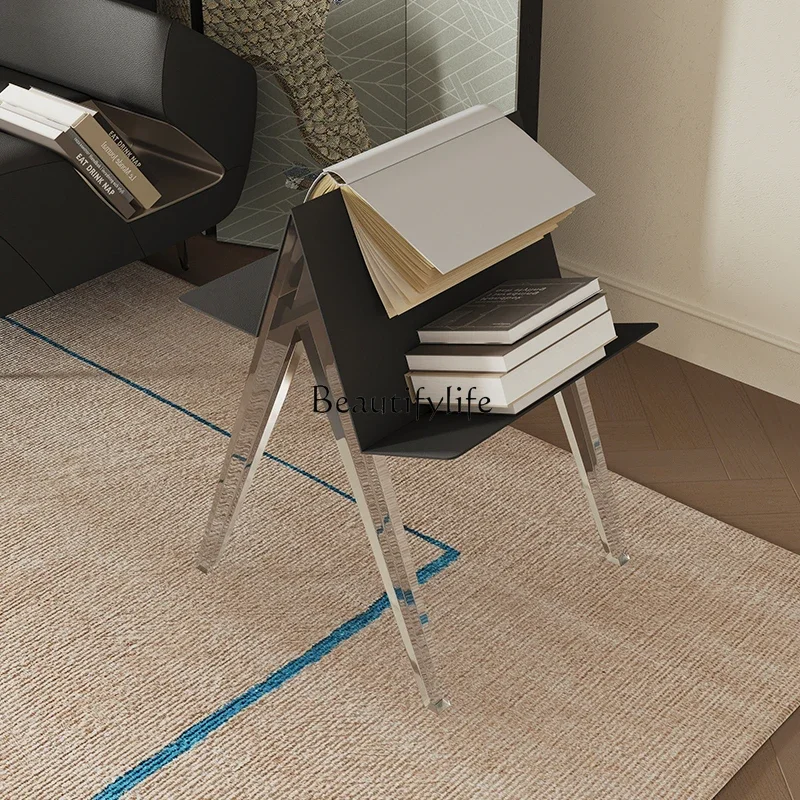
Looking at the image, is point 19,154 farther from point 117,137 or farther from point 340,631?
point 340,631

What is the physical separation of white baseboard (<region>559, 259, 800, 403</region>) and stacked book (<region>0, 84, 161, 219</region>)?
1229mm

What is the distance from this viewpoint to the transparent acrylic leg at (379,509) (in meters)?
1.53

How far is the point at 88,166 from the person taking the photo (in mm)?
2523

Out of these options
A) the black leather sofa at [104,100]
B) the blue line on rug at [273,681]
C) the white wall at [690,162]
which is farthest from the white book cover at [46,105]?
the white wall at [690,162]

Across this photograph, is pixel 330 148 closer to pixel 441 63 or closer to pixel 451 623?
pixel 441 63

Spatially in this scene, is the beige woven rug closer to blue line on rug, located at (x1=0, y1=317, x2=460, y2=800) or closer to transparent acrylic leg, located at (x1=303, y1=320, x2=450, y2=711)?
blue line on rug, located at (x1=0, y1=317, x2=460, y2=800)

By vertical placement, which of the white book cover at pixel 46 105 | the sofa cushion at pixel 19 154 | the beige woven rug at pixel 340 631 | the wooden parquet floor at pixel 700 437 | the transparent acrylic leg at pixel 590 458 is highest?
the white book cover at pixel 46 105

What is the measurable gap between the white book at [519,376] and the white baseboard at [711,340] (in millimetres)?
1069

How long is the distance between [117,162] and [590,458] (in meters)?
1.41

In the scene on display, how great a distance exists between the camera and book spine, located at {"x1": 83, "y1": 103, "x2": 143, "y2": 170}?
102 inches

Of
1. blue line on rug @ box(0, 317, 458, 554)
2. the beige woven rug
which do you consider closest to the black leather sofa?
blue line on rug @ box(0, 317, 458, 554)

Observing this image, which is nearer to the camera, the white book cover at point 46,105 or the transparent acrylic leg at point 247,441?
the transparent acrylic leg at point 247,441

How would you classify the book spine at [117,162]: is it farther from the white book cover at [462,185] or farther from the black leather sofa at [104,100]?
the white book cover at [462,185]

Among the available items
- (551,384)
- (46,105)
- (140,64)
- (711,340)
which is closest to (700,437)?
(711,340)
